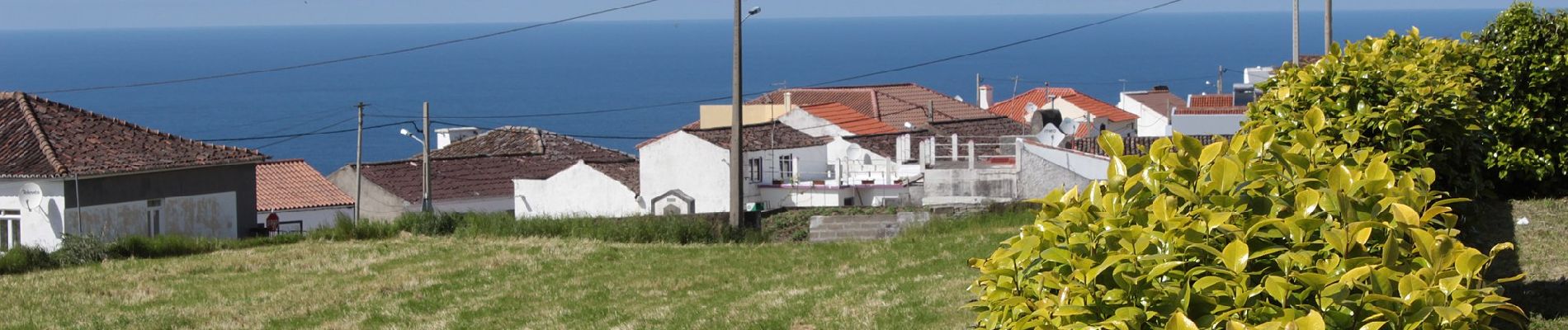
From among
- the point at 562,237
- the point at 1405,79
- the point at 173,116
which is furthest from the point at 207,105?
the point at 1405,79

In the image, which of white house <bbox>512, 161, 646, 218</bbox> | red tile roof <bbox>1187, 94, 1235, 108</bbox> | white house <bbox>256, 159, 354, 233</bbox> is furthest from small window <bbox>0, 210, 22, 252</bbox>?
red tile roof <bbox>1187, 94, 1235, 108</bbox>

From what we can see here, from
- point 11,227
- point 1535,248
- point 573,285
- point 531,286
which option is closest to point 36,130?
point 11,227

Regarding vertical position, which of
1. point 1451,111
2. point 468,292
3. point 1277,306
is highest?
point 1451,111

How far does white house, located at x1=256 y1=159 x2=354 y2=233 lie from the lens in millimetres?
45188

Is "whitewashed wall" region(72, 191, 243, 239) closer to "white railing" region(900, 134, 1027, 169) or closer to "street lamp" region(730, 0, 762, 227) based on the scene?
"street lamp" region(730, 0, 762, 227)

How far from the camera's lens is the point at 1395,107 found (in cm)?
912

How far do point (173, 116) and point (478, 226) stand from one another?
151m

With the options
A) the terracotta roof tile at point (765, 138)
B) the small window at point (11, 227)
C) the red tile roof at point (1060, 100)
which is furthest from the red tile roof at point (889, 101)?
the small window at point (11, 227)

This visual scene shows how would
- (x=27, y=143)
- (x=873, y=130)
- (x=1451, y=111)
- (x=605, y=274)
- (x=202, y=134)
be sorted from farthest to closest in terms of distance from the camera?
(x=202, y=134) < (x=873, y=130) < (x=27, y=143) < (x=605, y=274) < (x=1451, y=111)

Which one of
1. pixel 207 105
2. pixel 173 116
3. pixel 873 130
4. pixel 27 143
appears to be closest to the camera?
pixel 27 143

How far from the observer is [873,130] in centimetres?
5384

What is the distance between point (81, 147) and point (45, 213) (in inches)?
67.1

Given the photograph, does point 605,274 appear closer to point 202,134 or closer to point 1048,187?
point 1048,187

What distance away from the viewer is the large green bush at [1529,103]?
12.0 meters
